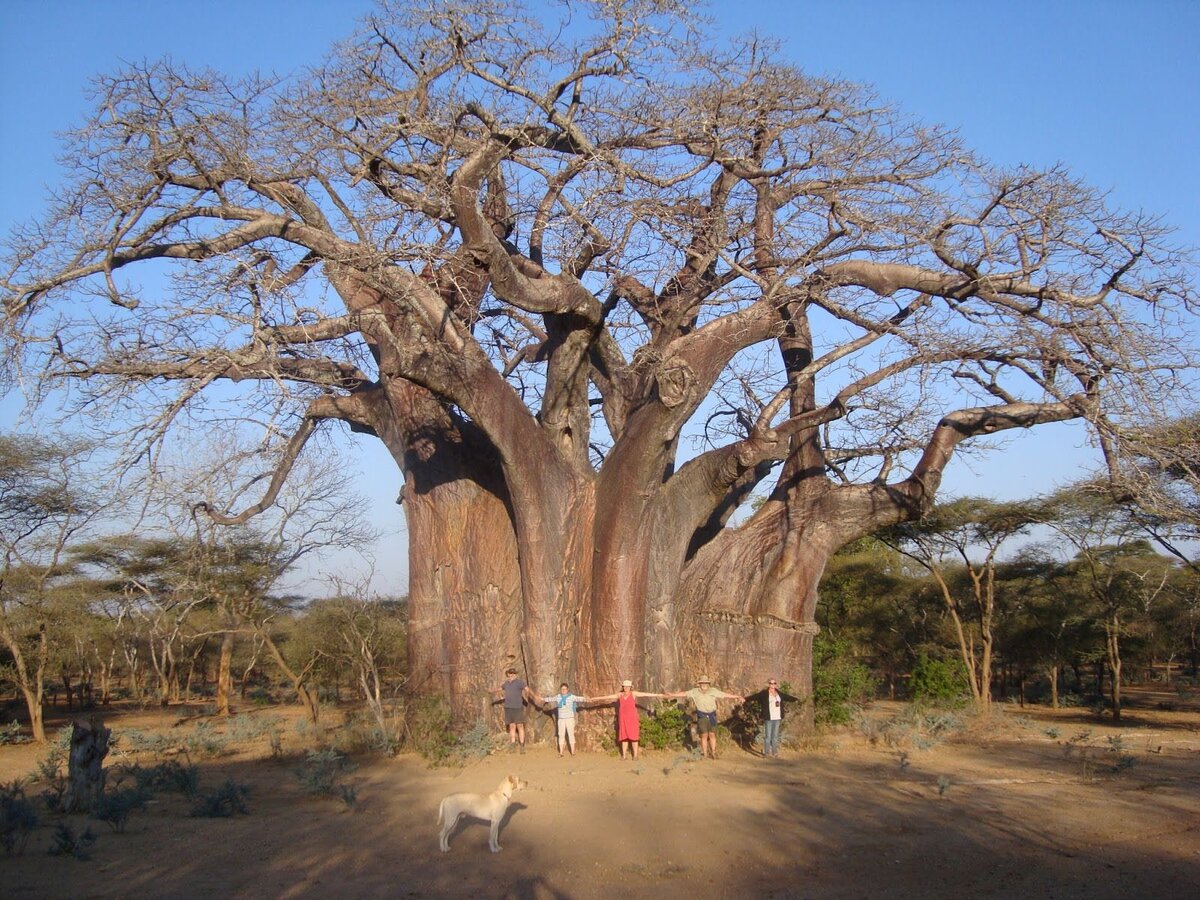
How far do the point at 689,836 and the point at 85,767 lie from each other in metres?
4.03

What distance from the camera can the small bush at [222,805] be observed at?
714 cm

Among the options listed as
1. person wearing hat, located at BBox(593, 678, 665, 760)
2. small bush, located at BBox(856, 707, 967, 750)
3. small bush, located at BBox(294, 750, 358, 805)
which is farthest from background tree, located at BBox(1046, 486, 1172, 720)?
small bush, located at BBox(294, 750, 358, 805)

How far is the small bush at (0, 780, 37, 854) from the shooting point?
5.81 meters

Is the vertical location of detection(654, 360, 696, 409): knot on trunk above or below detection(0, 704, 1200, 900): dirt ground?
above

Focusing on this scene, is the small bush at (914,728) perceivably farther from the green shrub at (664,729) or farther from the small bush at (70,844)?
the small bush at (70,844)

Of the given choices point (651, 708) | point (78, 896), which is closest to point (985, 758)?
point (651, 708)

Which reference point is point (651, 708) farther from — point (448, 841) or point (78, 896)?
point (78, 896)

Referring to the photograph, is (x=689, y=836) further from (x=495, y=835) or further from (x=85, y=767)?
(x=85, y=767)

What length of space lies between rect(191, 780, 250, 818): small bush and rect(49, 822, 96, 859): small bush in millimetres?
1282

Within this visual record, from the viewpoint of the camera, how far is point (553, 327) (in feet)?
30.6

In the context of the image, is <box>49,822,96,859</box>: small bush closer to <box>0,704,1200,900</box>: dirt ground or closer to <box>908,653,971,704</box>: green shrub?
<box>0,704,1200,900</box>: dirt ground

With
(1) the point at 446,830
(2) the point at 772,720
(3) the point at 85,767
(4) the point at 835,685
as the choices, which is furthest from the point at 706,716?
(3) the point at 85,767

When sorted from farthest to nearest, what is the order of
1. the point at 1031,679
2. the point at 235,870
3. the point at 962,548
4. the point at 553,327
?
the point at 1031,679
the point at 962,548
the point at 553,327
the point at 235,870

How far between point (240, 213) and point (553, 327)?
2.81 meters
